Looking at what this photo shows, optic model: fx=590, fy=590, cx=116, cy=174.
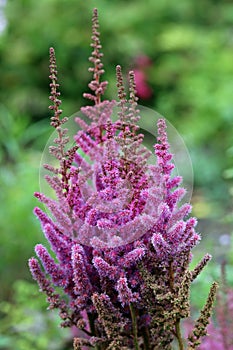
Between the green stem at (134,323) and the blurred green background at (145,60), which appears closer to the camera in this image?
the green stem at (134,323)

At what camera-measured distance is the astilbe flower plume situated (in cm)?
136

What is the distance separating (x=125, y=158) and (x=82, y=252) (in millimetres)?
245

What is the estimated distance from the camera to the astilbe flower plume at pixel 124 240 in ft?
4.46

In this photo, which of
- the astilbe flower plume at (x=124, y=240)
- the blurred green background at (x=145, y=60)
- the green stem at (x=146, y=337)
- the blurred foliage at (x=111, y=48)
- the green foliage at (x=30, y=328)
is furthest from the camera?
the blurred foliage at (x=111, y=48)

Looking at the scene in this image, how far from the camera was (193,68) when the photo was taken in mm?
8141

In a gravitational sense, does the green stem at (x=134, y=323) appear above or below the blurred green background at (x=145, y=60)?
below

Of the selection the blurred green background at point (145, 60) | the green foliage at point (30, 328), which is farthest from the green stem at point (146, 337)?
the blurred green background at point (145, 60)

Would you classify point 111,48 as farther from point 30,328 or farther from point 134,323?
point 134,323

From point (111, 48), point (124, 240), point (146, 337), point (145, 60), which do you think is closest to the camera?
point (124, 240)

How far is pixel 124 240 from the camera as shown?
4.51 ft

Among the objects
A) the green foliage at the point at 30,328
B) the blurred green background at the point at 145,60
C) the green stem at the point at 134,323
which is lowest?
the green stem at the point at 134,323

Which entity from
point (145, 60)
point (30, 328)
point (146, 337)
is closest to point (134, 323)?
point (146, 337)

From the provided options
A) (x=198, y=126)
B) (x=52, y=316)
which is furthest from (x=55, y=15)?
(x=52, y=316)

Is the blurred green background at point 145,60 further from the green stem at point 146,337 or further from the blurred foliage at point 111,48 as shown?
the green stem at point 146,337
